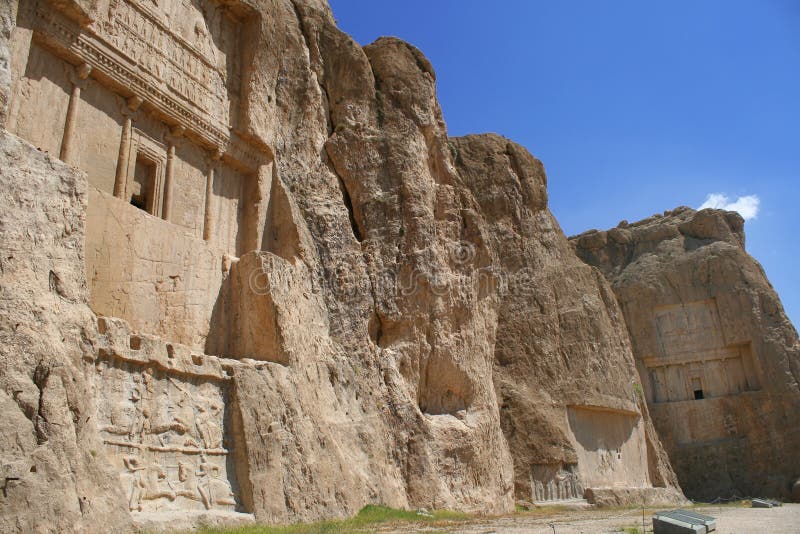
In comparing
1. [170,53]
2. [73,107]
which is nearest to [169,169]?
[73,107]

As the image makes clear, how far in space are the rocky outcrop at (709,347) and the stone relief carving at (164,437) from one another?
92.4 feet

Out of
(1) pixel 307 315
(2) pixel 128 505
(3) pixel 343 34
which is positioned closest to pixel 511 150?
(3) pixel 343 34

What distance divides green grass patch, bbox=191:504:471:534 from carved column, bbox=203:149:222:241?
6.38 metres

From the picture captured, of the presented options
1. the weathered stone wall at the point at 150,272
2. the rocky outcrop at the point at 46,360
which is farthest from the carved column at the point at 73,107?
the rocky outcrop at the point at 46,360

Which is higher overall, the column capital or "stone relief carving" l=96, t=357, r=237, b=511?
the column capital

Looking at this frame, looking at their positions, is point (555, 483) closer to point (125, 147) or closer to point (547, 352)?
point (547, 352)

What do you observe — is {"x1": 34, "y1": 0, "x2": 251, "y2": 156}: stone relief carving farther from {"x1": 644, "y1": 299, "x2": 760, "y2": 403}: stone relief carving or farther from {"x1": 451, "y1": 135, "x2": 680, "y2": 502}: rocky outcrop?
{"x1": 644, "y1": 299, "x2": 760, "y2": 403}: stone relief carving

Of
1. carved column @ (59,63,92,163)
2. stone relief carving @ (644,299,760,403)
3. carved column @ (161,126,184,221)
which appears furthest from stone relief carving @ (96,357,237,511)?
stone relief carving @ (644,299,760,403)

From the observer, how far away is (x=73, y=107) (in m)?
12.5

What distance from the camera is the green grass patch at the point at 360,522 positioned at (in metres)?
10.2

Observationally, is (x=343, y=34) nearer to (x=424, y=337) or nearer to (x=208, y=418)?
(x=424, y=337)

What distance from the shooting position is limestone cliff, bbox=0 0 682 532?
31.9 ft

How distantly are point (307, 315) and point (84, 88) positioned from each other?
6205 mm

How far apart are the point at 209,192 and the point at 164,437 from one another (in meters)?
6.02
